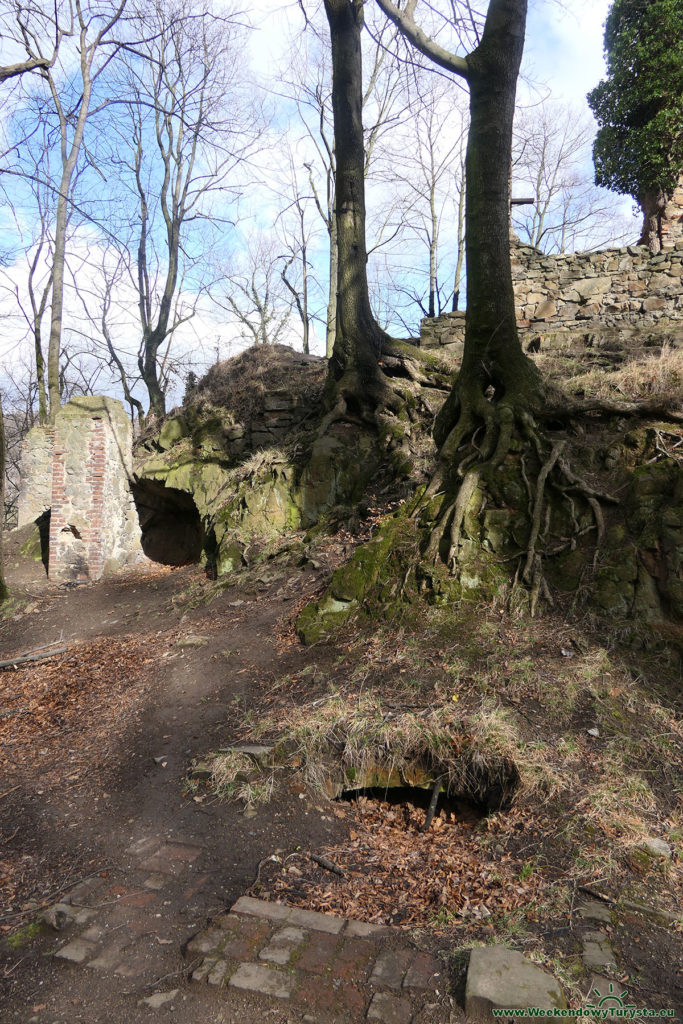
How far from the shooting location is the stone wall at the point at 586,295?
11969 millimetres

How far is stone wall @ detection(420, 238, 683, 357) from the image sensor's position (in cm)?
1197

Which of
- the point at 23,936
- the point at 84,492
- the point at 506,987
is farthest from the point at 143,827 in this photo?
the point at 84,492

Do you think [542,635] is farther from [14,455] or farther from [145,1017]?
[14,455]

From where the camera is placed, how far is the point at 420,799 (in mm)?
4539

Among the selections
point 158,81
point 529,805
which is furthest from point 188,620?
point 158,81

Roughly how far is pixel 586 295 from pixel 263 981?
12737mm

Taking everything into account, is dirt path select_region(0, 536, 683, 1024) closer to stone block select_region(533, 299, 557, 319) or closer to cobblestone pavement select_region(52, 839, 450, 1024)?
cobblestone pavement select_region(52, 839, 450, 1024)

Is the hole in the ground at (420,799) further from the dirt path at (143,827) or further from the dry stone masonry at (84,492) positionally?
the dry stone masonry at (84,492)

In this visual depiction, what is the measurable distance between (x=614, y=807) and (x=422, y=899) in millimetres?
1309

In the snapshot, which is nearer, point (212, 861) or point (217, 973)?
point (217, 973)

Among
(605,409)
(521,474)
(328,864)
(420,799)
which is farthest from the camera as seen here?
(605,409)

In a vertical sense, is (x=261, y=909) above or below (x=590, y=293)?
below

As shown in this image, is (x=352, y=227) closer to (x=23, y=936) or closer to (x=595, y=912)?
(x=595, y=912)

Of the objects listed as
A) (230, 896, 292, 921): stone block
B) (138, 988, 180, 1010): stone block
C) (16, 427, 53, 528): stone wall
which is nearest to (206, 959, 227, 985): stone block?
(138, 988, 180, 1010): stone block
